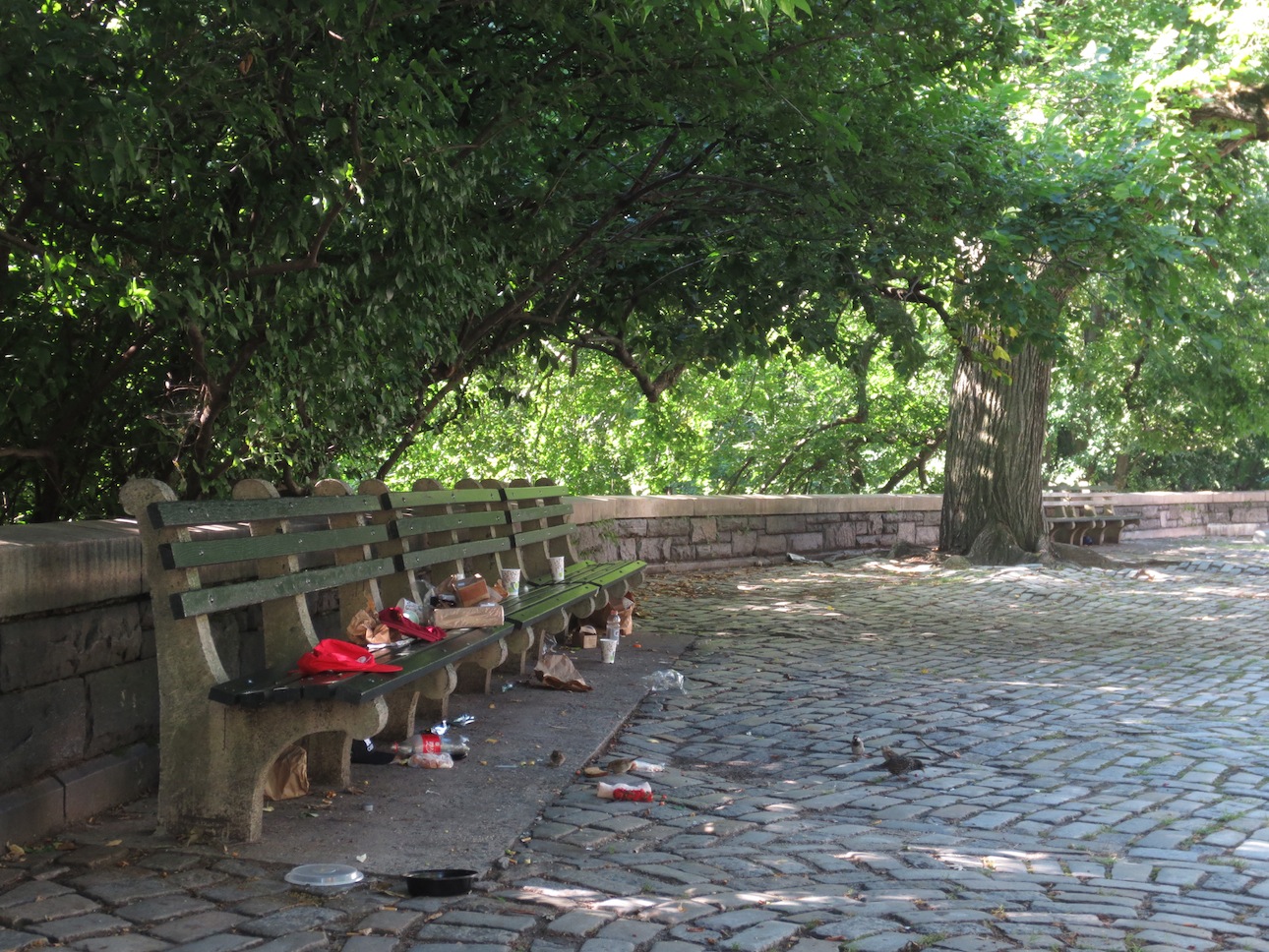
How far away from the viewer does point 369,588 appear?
5.24 meters

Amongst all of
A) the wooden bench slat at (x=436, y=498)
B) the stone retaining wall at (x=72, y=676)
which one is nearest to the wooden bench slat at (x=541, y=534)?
the wooden bench slat at (x=436, y=498)

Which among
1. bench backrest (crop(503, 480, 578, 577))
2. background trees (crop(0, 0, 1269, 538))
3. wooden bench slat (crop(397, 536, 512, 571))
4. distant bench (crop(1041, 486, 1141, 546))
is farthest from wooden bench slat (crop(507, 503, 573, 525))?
distant bench (crop(1041, 486, 1141, 546))

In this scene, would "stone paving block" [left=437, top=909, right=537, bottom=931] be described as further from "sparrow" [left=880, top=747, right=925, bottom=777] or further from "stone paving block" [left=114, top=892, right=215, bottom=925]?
"sparrow" [left=880, top=747, right=925, bottom=777]

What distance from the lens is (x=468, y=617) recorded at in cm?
546

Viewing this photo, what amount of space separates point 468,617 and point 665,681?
212cm

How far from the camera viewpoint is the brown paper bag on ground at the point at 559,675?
6.82m

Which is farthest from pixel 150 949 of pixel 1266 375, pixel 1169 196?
pixel 1266 375

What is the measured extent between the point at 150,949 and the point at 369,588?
7.48 feet

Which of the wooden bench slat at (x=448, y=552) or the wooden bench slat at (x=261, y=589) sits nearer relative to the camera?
the wooden bench slat at (x=261, y=589)

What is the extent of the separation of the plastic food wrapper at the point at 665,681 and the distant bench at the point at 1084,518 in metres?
11.7

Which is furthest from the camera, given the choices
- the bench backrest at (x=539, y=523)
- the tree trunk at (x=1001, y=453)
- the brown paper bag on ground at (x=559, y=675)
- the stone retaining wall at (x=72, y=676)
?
the tree trunk at (x=1001, y=453)

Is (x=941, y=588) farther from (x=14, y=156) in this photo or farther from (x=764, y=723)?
(x=14, y=156)

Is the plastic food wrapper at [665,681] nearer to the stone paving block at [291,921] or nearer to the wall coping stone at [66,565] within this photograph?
the wall coping stone at [66,565]

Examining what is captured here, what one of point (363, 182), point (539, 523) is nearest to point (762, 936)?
point (363, 182)
